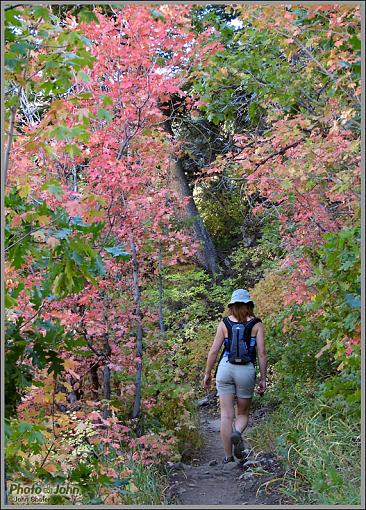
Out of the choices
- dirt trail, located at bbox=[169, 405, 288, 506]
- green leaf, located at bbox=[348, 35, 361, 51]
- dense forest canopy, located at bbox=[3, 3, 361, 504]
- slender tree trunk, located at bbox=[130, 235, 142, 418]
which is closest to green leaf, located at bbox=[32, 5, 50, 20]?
dense forest canopy, located at bbox=[3, 3, 361, 504]

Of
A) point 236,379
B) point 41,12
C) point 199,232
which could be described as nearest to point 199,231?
point 199,232

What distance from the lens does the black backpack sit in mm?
5910

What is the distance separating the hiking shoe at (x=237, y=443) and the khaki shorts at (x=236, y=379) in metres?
0.35

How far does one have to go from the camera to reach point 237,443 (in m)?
5.89

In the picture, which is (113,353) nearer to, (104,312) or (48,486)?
(104,312)

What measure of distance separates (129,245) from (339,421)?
260cm

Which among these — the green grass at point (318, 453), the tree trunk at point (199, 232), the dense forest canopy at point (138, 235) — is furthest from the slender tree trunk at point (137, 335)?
the tree trunk at point (199, 232)

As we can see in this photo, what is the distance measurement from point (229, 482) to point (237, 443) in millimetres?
365

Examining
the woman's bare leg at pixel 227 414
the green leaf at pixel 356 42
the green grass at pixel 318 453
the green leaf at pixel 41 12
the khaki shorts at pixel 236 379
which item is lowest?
the green grass at pixel 318 453

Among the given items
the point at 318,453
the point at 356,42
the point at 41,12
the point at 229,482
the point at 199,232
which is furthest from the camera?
the point at 199,232

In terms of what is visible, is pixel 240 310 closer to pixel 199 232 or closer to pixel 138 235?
pixel 138 235

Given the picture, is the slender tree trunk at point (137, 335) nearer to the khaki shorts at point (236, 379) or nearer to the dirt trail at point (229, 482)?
the dirt trail at point (229, 482)

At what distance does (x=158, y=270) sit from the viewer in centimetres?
703

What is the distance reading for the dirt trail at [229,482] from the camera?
5.21 meters
